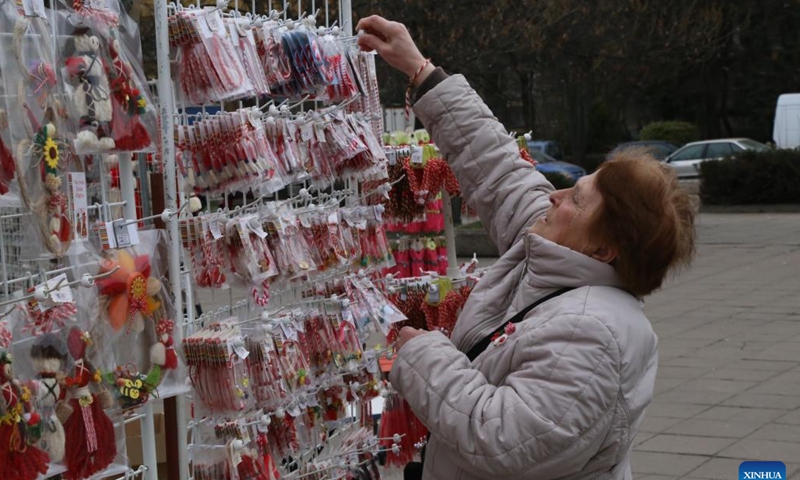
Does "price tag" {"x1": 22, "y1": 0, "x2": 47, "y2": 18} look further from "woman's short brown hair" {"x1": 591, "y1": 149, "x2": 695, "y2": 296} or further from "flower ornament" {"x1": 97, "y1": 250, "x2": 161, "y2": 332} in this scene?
"woman's short brown hair" {"x1": 591, "y1": 149, "x2": 695, "y2": 296}

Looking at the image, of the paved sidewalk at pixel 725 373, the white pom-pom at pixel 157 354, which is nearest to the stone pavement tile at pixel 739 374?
the paved sidewalk at pixel 725 373

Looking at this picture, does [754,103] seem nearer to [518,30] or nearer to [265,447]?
[518,30]

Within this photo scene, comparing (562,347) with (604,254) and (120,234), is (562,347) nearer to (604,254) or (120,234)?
(604,254)

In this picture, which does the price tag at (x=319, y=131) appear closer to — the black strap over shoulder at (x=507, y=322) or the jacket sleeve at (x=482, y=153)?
the jacket sleeve at (x=482, y=153)

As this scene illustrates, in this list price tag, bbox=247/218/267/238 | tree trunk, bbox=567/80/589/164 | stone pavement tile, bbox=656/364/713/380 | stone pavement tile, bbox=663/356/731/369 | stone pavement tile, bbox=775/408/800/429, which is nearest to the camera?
price tag, bbox=247/218/267/238

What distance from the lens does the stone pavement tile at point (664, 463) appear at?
558cm

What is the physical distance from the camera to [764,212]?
20.9 metres

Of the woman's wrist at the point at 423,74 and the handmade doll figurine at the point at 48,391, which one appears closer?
the handmade doll figurine at the point at 48,391

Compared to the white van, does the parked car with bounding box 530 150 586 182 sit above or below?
below

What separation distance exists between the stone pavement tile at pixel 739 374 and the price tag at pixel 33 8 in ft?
20.5

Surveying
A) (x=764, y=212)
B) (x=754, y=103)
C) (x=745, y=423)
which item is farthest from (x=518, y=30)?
(x=754, y=103)

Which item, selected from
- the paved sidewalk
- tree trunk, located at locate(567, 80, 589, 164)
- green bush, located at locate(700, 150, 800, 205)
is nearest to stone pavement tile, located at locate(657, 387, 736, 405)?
the paved sidewalk

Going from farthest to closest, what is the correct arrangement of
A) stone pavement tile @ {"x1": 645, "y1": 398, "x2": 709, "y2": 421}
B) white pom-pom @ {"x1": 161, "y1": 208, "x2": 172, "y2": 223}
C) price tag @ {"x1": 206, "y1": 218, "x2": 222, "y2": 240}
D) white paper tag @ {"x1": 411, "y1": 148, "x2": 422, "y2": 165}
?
stone pavement tile @ {"x1": 645, "y1": 398, "x2": 709, "y2": 421} < white paper tag @ {"x1": 411, "y1": 148, "x2": 422, "y2": 165} < price tag @ {"x1": 206, "y1": 218, "x2": 222, "y2": 240} < white pom-pom @ {"x1": 161, "y1": 208, "x2": 172, "y2": 223}

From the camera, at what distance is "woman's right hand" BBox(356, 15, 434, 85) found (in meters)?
3.07
